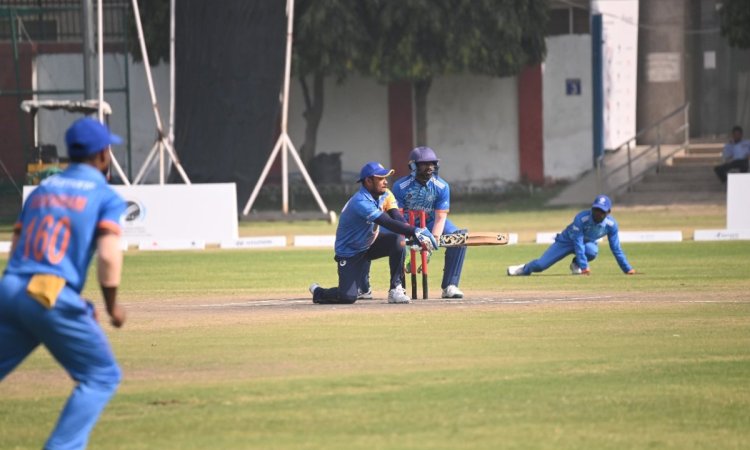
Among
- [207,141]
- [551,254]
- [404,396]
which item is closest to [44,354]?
[404,396]

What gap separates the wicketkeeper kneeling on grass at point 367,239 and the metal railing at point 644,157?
23.5 metres

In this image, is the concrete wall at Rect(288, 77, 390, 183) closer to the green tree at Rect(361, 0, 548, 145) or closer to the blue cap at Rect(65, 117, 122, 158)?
the green tree at Rect(361, 0, 548, 145)

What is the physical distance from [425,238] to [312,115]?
29491 millimetres

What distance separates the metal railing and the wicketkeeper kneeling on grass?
23.5 meters

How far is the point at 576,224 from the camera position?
21969mm

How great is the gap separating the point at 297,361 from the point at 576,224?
9.95m

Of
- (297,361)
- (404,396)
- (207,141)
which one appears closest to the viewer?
(404,396)

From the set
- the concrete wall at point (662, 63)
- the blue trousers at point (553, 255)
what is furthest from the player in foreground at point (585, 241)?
the concrete wall at point (662, 63)

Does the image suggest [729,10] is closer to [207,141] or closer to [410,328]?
[207,141]

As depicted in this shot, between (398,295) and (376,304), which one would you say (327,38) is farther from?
(398,295)

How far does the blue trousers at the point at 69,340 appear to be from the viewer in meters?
8.12

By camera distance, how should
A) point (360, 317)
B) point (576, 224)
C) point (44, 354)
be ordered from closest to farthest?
point (44, 354) < point (360, 317) < point (576, 224)

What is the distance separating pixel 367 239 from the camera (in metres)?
17.2

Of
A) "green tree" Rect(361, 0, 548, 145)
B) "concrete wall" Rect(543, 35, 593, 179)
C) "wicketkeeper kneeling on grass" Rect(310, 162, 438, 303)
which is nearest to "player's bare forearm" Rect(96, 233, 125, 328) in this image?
"wicketkeeper kneeling on grass" Rect(310, 162, 438, 303)
